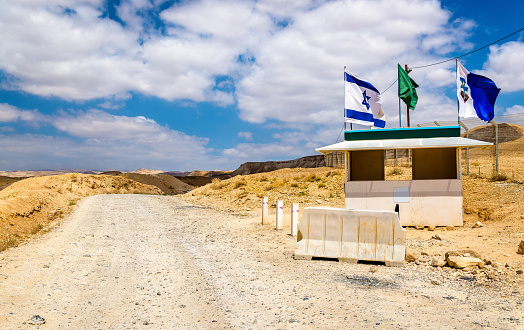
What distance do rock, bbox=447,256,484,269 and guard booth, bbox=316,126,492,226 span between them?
5882 mm

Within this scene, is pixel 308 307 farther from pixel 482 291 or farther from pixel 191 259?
pixel 191 259

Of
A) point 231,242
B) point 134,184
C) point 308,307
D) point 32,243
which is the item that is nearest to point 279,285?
point 308,307

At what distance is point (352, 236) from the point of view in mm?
8828

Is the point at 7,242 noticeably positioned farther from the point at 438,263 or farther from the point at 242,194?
the point at 242,194

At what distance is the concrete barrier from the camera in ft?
27.9

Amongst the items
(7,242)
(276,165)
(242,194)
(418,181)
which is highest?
(276,165)

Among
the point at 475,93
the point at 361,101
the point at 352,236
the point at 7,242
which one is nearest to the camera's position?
the point at 352,236

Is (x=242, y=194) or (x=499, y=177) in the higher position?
(x=499, y=177)

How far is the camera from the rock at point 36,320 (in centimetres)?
502

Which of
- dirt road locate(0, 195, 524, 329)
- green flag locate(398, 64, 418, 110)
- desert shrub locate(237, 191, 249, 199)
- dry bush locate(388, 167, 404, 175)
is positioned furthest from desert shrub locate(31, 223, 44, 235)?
dry bush locate(388, 167, 404, 175)

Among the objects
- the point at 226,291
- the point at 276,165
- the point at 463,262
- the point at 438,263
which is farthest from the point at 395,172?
the point at 276,165

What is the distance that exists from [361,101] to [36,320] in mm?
18412

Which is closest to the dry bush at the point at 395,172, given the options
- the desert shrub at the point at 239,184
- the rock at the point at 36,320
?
the desert shrub at the point at 239,184

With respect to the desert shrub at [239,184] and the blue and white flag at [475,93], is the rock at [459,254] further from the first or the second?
the desert shrub at [239,184]
